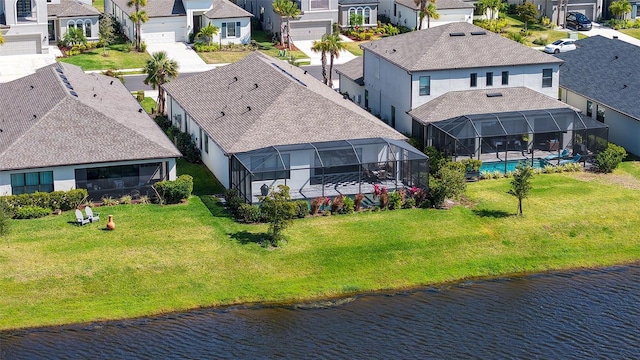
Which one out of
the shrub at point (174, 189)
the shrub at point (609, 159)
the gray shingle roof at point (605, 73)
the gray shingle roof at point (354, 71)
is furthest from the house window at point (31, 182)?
the gray shingle roof at point (605, 73)

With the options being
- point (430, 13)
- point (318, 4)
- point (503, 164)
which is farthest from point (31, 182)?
point (430, 13)

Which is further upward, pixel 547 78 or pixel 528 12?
pixel 528 12

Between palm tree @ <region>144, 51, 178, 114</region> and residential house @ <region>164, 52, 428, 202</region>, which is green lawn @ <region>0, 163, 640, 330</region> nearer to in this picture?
residential house @ <region>164, 52, 428, 202</region>

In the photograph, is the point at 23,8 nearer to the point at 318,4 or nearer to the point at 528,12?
the point at 318,4

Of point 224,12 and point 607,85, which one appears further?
point 224,12

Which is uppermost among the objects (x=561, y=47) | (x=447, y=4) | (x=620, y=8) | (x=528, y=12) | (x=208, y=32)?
(x=447, y=4)

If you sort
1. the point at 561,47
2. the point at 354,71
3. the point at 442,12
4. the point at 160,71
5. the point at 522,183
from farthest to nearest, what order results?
1. the point at 442,12
2. the point at 561,47
3. the point at 354,71
4. the point at 160,71
5. the point at 522,183

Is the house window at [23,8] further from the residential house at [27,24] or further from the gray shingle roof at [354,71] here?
the gray shingle roof at [354,71]

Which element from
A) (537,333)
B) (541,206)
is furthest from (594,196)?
(537,333)
